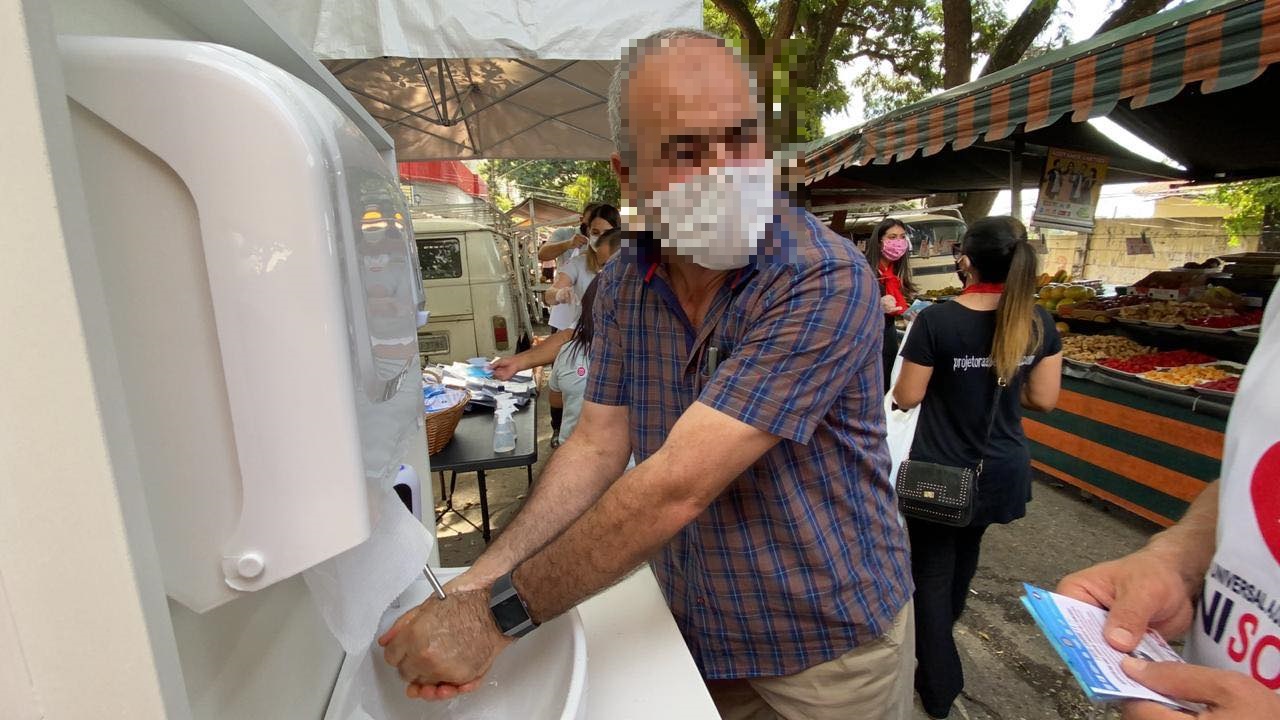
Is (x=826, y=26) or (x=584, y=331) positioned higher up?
(x=826, y=26)

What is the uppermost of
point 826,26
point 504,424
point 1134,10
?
point 826,26

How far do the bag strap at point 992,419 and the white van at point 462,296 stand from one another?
4879mm

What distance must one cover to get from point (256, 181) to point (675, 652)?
1.00 m

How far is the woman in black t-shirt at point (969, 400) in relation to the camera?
2365mm

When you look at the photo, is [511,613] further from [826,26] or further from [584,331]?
[826,26]

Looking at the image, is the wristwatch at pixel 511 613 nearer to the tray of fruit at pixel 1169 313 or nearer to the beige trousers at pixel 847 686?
the beige trousers at pixel 847 686

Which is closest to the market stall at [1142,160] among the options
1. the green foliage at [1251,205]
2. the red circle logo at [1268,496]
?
the red circle logo at [1268,496]

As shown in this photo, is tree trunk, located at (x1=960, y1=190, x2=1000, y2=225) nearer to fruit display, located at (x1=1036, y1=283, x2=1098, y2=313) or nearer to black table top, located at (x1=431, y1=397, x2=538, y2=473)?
fruit display, located at (x1=1036, y1=283, x2=1098, y2=313)

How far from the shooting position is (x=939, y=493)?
91.1 inches

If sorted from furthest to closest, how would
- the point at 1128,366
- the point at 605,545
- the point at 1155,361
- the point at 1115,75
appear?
the point at 1155,361
the point at 1128,366
the point at 1115,75
the point at 605,545

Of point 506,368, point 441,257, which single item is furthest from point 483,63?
point 506,368

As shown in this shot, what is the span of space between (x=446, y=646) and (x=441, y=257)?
612 cm

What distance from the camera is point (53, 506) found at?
0.39 m

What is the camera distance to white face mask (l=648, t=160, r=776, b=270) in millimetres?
956
